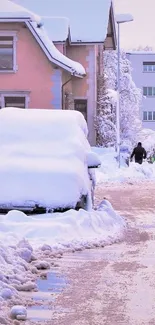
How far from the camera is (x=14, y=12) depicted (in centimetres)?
2886

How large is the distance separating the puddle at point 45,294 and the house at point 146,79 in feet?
262

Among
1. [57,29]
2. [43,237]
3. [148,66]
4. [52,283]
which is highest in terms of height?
[57,29]

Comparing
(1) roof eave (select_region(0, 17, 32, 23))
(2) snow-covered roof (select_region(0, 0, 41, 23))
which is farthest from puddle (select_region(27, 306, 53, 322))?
(1) roof eave (select_region(0, 17, 32, 23))

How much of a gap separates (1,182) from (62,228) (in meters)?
1.56

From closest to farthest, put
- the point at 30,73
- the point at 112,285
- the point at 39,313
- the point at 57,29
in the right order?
the point at 39,313, the point at 112,285, the point at 30,73, the point at 57,29

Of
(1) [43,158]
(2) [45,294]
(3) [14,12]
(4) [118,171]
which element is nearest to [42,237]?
(1) [43,158]

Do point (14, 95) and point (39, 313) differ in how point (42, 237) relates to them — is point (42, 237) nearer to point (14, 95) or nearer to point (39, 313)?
point (39, 313)

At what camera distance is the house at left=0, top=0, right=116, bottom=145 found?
2903cm

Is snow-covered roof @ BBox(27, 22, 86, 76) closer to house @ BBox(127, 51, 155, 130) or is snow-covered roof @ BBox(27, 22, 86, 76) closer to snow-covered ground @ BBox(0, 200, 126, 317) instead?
snow-covered ground @ BBox(0, 200, 126, 317)

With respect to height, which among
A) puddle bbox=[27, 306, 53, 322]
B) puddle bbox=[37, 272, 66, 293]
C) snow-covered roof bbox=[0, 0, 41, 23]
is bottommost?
puddle bbox=[37, 272, 66, 293]

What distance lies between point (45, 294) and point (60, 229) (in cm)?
308

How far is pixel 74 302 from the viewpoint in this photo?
6527 millimetres

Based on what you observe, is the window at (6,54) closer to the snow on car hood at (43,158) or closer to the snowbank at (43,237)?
the snow on car hood at (43,158)

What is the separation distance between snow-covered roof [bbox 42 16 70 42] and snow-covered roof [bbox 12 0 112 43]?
82.9 inches
